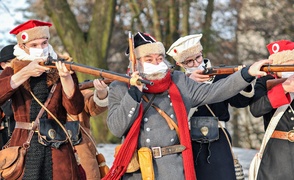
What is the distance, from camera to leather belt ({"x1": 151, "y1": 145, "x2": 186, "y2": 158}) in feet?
18.6

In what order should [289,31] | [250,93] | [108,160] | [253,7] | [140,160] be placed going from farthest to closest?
1. [253,7]
2. [289,31]
3. [108,160]
4. [250,93]
5. [140,160]

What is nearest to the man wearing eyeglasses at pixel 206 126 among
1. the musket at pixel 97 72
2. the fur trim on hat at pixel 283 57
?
the fur trim on hat at pixel 283 57

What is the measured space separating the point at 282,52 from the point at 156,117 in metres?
1.41

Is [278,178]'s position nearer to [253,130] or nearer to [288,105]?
[288,105]

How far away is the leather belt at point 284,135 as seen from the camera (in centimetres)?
634

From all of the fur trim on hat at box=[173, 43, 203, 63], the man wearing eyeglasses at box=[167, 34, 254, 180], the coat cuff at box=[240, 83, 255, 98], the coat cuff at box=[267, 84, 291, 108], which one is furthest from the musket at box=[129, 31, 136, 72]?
the coat cuff at box=[267, 84, 291, 108]

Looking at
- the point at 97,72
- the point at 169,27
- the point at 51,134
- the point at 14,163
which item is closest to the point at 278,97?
the point at 97,72

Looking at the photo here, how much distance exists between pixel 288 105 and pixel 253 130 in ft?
60.5

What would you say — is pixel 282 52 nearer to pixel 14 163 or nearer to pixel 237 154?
pixel 14 163

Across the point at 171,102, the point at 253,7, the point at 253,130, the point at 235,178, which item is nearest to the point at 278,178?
the point at 235,178

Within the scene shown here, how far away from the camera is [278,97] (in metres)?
6.16

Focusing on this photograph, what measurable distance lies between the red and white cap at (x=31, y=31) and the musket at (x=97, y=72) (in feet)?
1.14

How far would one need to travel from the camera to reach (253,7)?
882 inches

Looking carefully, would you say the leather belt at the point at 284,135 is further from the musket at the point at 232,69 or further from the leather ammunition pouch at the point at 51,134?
the leather ammunition pouch at the point at 51,134
